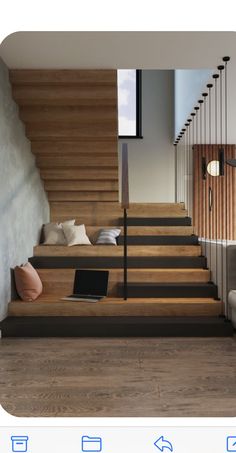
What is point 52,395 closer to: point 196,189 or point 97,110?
point 97,110

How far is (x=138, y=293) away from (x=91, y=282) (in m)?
0.51

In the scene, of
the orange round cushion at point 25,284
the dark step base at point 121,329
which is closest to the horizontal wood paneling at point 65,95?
the orange round cushion at point 25,284

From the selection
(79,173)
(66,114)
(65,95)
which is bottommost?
(79,173)

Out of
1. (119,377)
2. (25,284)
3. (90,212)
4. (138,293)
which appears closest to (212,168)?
(90,212)

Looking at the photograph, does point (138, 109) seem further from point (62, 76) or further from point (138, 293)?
point (138, 293)

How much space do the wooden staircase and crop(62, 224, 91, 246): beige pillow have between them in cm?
35

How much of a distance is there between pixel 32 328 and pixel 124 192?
1621mm

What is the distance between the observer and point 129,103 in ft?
26.6

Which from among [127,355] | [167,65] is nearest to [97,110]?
[167,65]

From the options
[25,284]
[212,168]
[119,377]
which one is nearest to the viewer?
[119,377]

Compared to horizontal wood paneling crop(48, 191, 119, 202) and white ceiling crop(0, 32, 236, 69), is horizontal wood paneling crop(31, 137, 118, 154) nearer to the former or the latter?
horizontal wood paneling crop(48, 191, 119, 202)

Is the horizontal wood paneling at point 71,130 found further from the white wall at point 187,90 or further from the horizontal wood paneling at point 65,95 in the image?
the white wall at point 187,90
